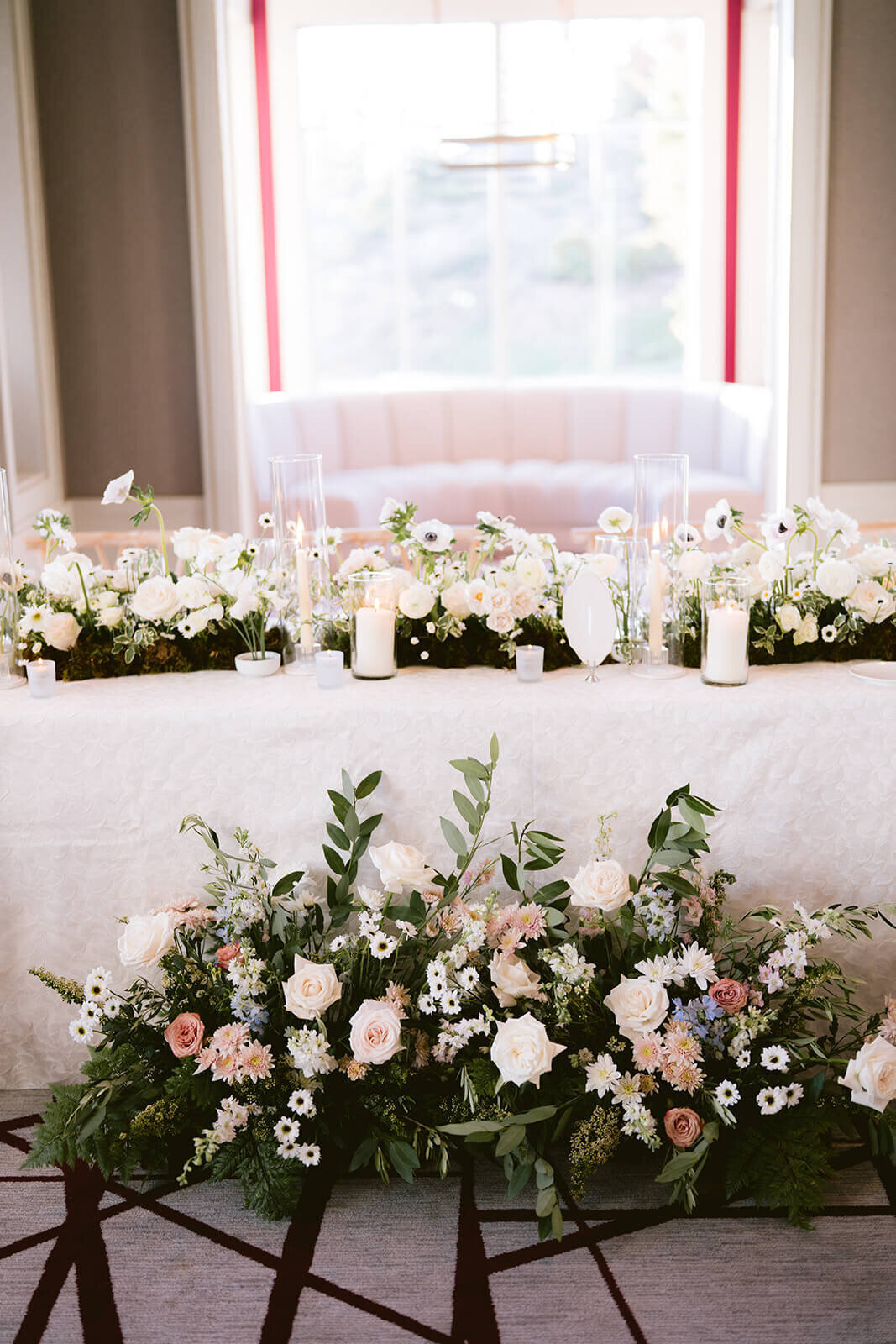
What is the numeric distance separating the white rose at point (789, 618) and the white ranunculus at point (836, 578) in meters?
0.07

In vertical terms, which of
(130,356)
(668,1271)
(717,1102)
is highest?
(130,356)

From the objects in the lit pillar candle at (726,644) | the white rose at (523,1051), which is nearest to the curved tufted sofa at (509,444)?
the lit pillar candle at (726,644)

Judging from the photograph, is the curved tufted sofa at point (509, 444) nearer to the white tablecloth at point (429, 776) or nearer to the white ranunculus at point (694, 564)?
the white ranunculus at point (694, 564)

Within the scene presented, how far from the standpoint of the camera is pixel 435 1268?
6.50 ft

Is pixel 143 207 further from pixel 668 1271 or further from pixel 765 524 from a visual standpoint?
pixel 668 1271

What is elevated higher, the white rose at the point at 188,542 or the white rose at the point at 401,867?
the white rose at the point at 188,542

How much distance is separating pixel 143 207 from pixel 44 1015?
4.19 metres

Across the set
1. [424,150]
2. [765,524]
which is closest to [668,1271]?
[765,524]

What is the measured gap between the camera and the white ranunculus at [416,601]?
248 centimetres

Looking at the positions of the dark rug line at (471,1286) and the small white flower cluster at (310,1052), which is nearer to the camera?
the dark rug line at (471,1286)

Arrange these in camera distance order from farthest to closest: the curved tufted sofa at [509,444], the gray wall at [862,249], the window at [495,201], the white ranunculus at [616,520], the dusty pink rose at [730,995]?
the window at [495,201], the curved tufted sofa at [509,444], the gray wall at [862,249], the white ranunculus at [616,520], the dusty pink rose at [730,995]

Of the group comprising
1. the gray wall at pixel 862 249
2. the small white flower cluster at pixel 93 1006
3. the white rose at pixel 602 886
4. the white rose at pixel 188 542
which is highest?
the gray wall at pixel 862 249

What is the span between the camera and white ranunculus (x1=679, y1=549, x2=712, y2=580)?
8.18ft

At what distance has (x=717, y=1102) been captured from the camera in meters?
2.08
